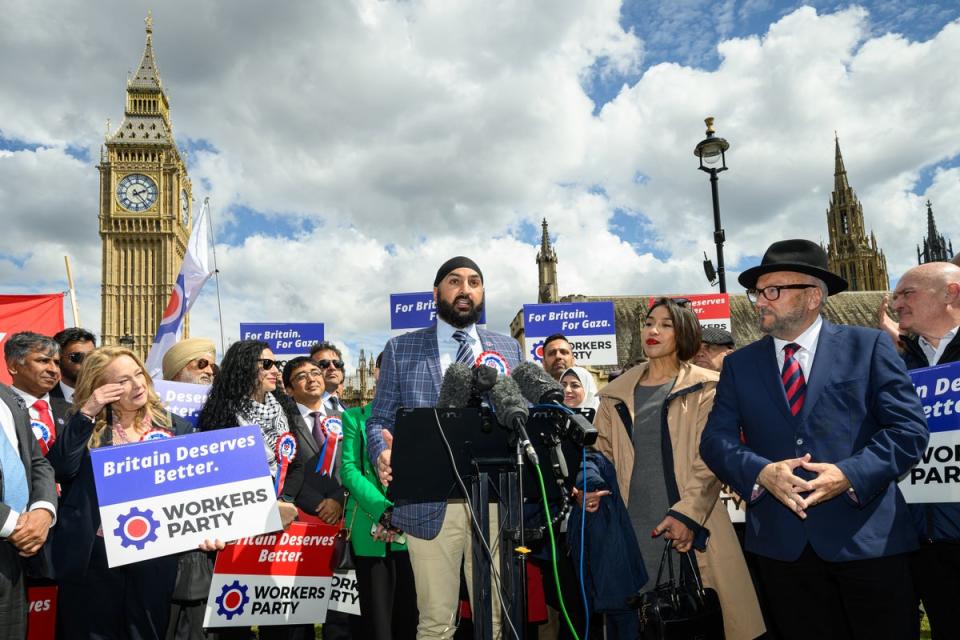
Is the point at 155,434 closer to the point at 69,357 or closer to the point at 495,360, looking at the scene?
the point at 495,360

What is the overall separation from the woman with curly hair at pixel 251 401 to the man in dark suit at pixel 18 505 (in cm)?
141

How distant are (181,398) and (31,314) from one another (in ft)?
16.3

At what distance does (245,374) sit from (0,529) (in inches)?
86.1

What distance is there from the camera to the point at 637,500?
4.39 m

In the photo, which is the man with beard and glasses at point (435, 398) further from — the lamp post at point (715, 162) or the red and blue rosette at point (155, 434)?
the lamp post at point (715, 162)

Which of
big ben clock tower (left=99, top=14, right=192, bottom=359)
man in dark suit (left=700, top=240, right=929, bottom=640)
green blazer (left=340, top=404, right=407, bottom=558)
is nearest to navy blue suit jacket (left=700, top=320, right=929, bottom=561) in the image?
man in dark suit (left=700, top=240, right=929, bottom=640)

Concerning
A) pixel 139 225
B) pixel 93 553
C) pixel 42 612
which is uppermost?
pixel 139 225

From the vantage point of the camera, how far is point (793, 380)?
11.8ft

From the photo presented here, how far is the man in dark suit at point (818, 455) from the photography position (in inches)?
125

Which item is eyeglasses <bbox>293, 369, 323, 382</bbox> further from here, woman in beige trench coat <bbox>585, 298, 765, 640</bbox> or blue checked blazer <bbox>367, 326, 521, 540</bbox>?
woman in beige trench coat <bbox>585, 298, 765, 640</bbox>

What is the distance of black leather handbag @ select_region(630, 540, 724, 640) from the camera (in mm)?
3629

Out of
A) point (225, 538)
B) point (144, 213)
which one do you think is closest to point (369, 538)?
point (225, 538)

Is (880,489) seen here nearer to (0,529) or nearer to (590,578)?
(590,578)

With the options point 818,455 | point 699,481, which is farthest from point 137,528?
point 818,455
